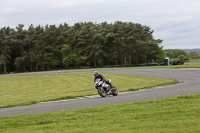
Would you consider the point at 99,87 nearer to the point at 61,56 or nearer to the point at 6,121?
the point at 6,121

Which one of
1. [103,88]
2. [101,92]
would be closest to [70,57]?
[103,88]

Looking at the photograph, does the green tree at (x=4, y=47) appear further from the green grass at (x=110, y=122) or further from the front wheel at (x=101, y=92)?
the green grass at (x=110, y=122)

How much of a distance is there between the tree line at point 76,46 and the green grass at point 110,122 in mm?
72050

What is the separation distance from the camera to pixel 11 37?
3531 inches

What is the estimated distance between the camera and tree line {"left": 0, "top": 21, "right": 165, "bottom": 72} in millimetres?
83750

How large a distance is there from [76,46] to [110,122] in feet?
279

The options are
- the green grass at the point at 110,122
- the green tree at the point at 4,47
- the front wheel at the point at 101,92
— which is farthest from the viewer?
the green tree at the point at 4,47

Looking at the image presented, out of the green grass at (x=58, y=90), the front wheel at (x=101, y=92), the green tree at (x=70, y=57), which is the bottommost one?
the green grass at (x=58, y=90)

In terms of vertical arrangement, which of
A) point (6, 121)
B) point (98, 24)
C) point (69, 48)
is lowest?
point (6, 121)

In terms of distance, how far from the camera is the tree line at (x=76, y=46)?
275 ft

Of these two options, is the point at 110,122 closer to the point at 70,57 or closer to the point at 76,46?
the point at 70,57

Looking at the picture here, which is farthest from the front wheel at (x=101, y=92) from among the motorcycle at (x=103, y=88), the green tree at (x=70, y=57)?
the green tree at (x=70, y=57)

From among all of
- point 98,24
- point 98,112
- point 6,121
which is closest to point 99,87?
point 98,112

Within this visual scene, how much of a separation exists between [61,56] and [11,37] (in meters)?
18.9
